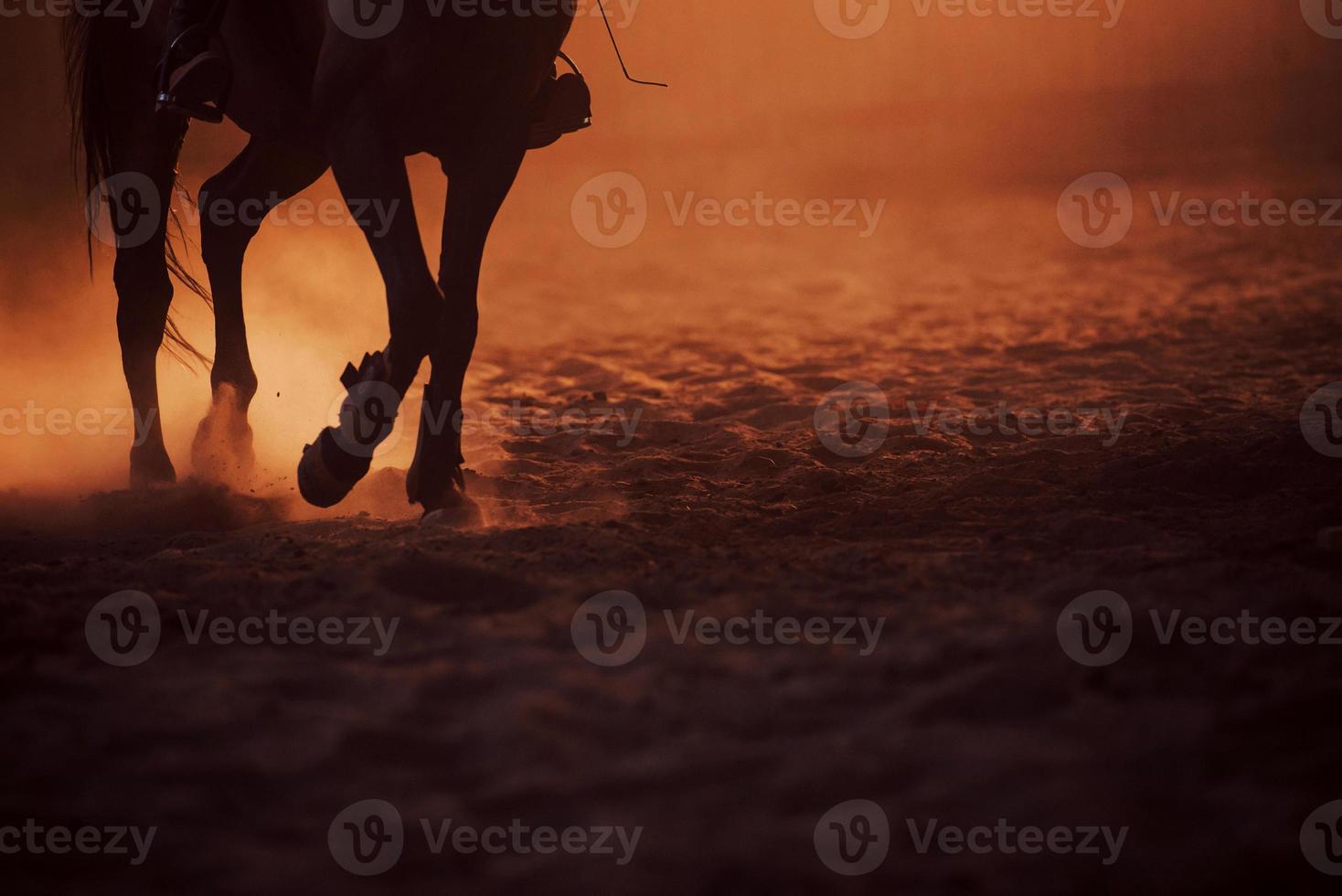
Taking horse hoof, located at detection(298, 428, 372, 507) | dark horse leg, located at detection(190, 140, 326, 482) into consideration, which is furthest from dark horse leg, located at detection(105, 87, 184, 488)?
horse hoof, located at detection(298, 428, 372, 507)

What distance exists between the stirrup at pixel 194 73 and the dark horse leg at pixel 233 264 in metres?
0.74

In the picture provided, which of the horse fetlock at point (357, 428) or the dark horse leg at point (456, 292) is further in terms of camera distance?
the dark horse leg at point (456, 292)

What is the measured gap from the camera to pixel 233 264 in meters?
4.23

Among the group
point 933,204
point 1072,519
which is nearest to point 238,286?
point 1072,519

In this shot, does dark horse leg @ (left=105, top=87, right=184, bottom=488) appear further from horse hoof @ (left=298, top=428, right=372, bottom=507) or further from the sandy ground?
horse hoof @ (left=298, top=428, right=372, bottom=507)

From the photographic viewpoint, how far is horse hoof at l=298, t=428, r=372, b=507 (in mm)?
3180

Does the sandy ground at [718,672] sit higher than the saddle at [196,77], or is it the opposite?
the saddle at [196,77]

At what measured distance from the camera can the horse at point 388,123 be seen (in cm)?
300

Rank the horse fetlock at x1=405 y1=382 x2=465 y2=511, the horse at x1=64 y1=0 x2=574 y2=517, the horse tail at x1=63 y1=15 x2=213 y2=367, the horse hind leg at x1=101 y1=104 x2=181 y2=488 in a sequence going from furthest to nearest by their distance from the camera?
the horse hind leg at x1=101 y1=104 x2=181 y2=488, the horse tail at x1=63 y1=15 x2=213 y2=367, the horse fetlock at x1=405 y1=382 x2=465 y2=511, the horse at x1=64 y1=0 x2=574 y2=517

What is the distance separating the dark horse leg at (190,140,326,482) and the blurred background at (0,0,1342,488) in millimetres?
333

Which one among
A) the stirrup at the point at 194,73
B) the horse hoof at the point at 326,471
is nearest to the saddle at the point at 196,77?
the stirrup at the point at 194,73

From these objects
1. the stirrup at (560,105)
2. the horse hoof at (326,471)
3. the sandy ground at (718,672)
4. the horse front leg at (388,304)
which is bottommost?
the sandy ground at (718,672)

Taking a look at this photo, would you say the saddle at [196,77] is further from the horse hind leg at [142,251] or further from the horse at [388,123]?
the horse hind leg at [142,251]

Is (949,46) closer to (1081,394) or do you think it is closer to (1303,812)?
(1081,394)
